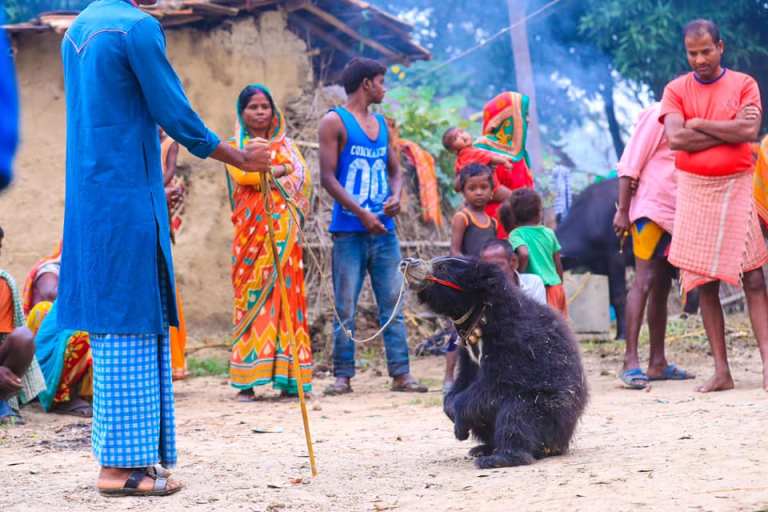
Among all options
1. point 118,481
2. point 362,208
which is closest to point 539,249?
point 362,208

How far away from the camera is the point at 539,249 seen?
6.89 metres

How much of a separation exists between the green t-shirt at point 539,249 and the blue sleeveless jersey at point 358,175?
1.12 metres

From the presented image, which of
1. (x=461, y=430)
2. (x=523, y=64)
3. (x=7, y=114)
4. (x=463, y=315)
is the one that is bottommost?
(x=461, y=430)

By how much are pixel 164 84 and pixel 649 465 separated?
8.06 ft

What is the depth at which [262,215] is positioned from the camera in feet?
24.2

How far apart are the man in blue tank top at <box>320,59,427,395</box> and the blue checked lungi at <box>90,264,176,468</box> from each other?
326cm

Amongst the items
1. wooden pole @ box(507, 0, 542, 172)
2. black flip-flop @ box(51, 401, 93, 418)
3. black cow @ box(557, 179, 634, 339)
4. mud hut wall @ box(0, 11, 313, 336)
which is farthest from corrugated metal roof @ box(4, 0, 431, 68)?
wooden pole @ box(507, 0, 542, 172)

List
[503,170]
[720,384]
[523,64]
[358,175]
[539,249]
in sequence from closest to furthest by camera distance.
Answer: [720,384], [539,249], [358,175], [503,170], [523,64]

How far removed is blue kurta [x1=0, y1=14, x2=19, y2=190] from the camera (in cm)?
189

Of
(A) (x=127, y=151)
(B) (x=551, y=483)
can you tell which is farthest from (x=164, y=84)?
(B) (x=551, y=483)

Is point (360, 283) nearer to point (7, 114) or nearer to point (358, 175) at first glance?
point (358, 175)

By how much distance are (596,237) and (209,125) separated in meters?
4.86

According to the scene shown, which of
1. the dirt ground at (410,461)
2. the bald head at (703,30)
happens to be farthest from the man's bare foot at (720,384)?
the bald head at (703,30)

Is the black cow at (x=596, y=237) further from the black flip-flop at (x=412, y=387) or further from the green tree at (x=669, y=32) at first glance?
the black flip-flop at (x=412, y=387)
